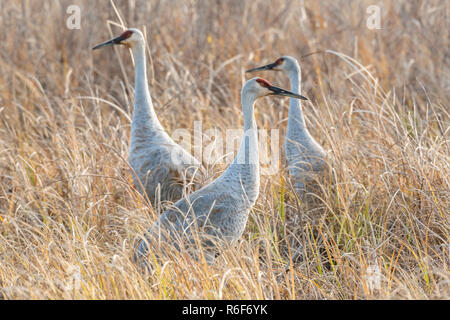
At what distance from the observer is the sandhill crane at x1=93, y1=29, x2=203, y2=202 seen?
3.91 m

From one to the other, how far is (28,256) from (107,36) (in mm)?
3268

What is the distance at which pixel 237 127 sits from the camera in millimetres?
4570

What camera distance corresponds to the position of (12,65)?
5.62 m

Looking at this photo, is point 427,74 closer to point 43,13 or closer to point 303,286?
point 303,286

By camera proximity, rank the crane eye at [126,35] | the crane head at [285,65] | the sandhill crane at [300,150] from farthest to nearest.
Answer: the crane head at [285,65]
the crane eye at [126,35]
the sandhill crane at [300,150]

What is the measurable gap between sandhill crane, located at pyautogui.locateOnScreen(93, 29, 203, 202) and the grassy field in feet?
0.59

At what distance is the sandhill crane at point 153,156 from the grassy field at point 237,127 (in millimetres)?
180

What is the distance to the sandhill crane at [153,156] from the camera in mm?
3906
